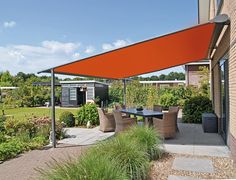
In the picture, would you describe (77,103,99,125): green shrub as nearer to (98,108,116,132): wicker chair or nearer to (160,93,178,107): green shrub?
(98,108,116,132): wicker chair

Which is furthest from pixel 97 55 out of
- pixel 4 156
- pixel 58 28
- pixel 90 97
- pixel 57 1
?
pixel 90 97

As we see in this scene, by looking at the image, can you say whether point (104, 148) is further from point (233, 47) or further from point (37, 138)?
point (37, 138)

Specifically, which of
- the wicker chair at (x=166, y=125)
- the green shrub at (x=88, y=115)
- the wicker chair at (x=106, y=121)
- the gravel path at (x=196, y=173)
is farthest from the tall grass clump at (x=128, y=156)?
the green shrub at (x=88, y=115)

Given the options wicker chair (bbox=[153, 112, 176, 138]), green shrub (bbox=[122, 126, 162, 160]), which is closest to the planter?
wicker chair (bbox=[153, 112, 176, 138])

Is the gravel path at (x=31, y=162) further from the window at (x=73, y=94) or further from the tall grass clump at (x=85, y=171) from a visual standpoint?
the window at (x=73, y=94)

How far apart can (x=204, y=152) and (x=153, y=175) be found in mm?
2636

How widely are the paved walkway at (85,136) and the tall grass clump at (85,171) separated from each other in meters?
4.73

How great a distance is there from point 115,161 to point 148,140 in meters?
2.20

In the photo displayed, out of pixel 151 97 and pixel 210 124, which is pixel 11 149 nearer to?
pixel 210 124

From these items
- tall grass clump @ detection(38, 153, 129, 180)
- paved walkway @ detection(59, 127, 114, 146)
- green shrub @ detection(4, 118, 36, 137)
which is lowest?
paved walkway @ detection(59, 127, 114, 146)

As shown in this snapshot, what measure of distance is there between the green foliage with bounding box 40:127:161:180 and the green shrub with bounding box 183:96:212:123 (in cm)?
758

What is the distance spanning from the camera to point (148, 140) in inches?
254

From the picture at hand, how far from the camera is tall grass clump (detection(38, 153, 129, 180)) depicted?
11.6 feet

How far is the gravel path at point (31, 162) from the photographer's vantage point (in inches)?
226
